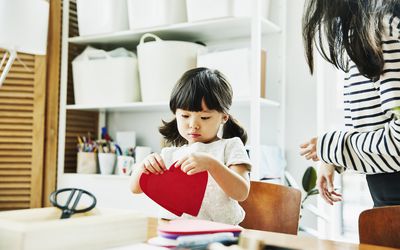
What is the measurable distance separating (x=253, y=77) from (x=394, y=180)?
1.03 m

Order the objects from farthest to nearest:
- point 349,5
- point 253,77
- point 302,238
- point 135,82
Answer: point 135,82 → point 253,77 → point 349,5 → point 302,238

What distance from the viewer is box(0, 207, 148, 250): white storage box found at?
65 centimetres

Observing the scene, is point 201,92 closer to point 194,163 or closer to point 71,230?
point 194,163

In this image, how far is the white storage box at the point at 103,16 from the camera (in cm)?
245

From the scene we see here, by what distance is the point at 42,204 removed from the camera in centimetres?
249

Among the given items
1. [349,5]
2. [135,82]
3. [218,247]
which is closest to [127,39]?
[135,82]

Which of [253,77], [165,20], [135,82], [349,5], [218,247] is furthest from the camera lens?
[135,82]

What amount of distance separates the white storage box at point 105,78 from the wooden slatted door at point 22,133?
0.20 m

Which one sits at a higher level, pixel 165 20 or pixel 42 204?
pixel 165 20

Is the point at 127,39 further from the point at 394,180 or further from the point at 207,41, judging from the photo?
the point at 394,180

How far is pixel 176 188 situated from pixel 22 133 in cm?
164

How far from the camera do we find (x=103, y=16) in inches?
96.7

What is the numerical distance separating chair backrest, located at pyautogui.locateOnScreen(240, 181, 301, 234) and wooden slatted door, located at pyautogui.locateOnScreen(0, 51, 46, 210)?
149 centimetres

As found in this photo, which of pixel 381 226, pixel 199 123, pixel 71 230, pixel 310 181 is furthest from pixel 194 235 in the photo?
pixel 310 181
